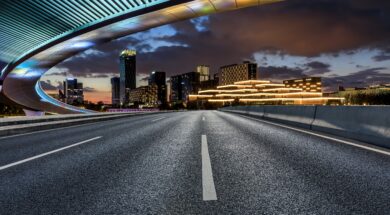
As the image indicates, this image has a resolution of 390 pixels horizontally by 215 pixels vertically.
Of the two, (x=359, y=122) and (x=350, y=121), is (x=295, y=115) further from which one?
(x=359, y=122)

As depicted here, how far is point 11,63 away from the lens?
156 feet

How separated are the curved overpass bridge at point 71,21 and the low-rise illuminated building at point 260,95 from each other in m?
140

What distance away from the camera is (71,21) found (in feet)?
115

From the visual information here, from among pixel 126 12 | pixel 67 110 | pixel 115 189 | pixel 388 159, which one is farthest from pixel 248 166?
pixel 67 110

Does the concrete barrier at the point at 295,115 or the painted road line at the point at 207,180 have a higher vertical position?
the concrete barrier at the point at 295,115

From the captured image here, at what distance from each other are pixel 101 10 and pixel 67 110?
38.5 m

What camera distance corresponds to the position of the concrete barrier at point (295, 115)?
11.0m

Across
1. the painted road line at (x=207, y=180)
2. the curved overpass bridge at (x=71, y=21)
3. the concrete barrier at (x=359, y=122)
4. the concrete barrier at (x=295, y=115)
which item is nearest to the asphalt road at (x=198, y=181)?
the painted road line at (x=207, y=180)

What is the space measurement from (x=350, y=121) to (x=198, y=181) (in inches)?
228

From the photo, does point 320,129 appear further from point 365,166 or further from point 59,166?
point 59,166

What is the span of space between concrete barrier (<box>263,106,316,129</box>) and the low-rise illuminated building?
16276 centimetres

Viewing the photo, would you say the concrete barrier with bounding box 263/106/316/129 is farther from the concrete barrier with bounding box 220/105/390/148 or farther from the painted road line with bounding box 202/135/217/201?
the painted road line with bounding box 202/135/217/201

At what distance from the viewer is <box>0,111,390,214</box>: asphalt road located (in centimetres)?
312

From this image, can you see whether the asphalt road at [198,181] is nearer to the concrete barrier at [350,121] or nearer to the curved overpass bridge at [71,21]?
the concrete barrier at [350,121]
